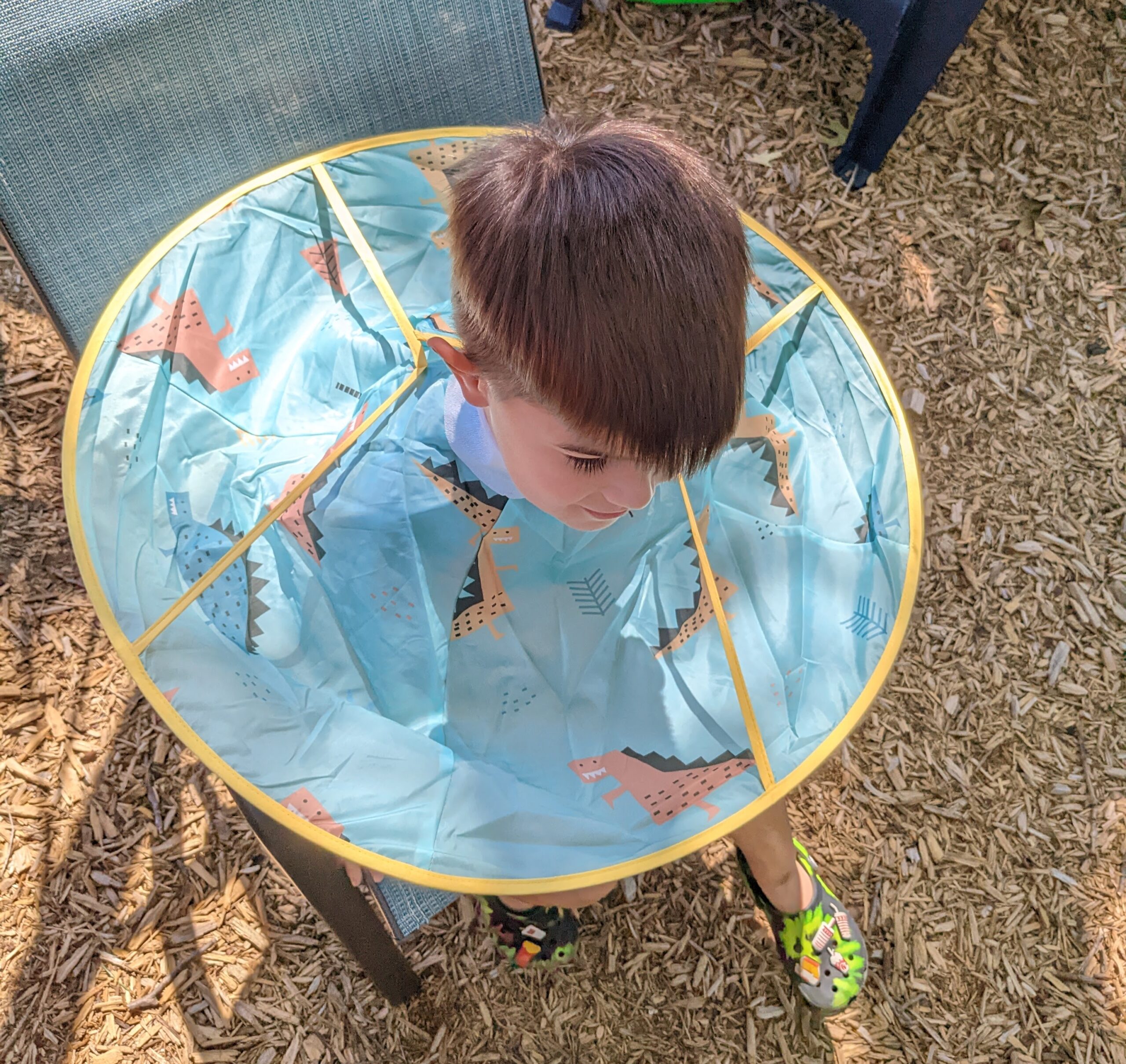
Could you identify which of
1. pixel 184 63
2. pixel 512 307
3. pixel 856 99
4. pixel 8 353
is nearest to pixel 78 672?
pixel 8 353

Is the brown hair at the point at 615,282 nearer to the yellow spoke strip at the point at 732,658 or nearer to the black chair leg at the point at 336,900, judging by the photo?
the yellow spoke strip at the point at 732,658

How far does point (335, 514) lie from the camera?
3.14 feet

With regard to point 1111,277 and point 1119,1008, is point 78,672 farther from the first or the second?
point 1111,277

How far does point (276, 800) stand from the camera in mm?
853

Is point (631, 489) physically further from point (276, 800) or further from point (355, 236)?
point (355, 236)

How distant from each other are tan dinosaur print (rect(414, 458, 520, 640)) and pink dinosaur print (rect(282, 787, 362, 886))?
0.21 metres

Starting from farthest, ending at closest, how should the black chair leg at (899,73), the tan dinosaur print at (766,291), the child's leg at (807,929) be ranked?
the black chair leg at (899,73), the child's leg at (807,929), the tan dinosaur print at (766,291)

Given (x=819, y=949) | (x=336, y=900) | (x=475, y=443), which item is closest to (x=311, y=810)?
(x=336, y=900)

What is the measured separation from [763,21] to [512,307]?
1.51 meters

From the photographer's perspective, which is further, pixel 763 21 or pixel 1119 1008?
pixel 763 21

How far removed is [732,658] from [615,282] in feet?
1.58

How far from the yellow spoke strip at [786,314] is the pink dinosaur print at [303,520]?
529 mm

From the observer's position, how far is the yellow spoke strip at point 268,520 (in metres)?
0.90

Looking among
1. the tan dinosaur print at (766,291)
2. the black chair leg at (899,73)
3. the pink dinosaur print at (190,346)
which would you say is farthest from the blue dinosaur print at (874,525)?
the black chair leg at (899,73)
